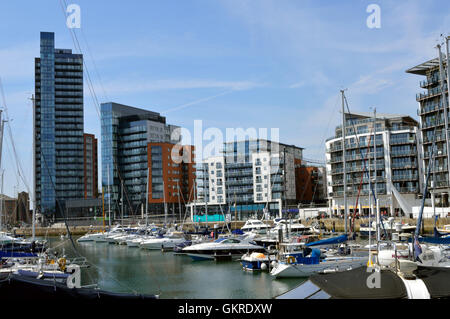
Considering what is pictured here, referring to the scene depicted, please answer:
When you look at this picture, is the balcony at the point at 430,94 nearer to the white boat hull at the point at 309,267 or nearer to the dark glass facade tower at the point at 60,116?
the white boat hull at the point at 309,267

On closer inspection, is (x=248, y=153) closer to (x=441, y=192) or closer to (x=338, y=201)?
(x=338, y=201)

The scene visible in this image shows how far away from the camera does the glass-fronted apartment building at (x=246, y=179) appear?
12250cm

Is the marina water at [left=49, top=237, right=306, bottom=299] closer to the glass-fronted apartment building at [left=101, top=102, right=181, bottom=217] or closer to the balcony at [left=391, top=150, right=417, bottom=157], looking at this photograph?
the balcony at [left=391, top=150, right=417, bottom=157]

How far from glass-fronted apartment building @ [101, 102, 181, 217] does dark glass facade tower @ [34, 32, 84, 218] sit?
12.3m

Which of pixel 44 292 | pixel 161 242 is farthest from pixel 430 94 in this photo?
pixel 44 292

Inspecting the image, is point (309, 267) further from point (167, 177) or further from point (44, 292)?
point (167, 177)

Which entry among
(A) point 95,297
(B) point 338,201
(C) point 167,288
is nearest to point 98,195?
(B) point 338,201

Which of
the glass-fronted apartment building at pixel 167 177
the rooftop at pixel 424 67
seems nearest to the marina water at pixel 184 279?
the rooftop at pixel 424 67

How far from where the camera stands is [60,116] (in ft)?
508

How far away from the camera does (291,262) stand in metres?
32.6

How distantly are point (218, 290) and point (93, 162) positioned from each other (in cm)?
14705

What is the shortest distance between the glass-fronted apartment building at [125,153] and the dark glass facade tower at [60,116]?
40.2ft

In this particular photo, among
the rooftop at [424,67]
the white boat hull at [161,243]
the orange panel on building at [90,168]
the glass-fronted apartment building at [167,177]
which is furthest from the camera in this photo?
the orange panel on building at [90,168]

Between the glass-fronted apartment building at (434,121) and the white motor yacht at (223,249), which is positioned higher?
the glass-fronted apartment building at (434,121)
